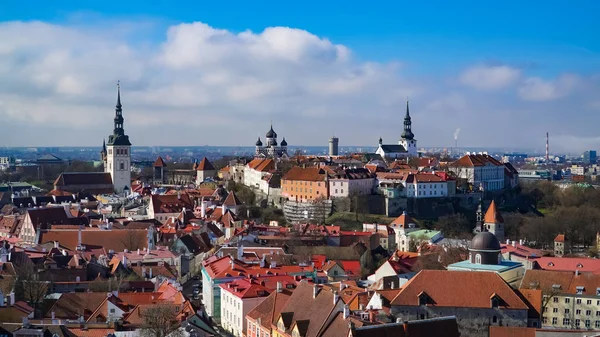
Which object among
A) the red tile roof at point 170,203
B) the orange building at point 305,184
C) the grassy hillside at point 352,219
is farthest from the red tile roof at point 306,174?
the red tile roof at point 170,203

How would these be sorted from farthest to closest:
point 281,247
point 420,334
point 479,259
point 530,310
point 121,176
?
1. point 121,176
2. point 281,247
3. point 479,259
4. point 530,310
5. point 420,334

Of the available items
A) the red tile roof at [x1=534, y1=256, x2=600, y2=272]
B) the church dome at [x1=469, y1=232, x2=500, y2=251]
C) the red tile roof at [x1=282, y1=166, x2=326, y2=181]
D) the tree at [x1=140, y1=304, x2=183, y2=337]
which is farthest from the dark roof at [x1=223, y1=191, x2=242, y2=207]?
the tree at [x1=140, y1=304, x2=183, y2=337]

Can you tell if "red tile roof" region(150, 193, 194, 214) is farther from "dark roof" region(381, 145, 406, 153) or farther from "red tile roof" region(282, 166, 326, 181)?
"dark roof" region(381, 145, 406, 153)

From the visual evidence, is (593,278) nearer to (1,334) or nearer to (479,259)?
(479,259)

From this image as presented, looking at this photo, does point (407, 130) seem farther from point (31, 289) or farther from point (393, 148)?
point (31, 289)

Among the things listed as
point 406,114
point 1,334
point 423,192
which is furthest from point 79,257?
point 406,114

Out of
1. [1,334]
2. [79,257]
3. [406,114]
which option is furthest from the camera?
[406,114]

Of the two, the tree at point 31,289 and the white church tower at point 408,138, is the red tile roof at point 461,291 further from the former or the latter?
the white church tower at point 408,138
